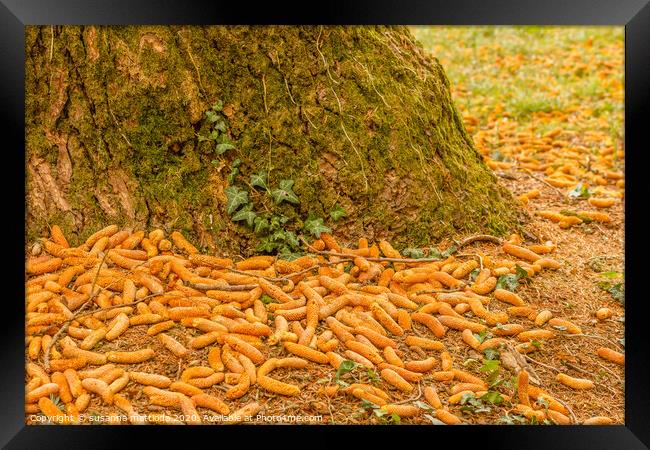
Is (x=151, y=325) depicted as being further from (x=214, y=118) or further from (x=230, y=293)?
(x=214, y=118)

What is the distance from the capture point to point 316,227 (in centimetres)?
397

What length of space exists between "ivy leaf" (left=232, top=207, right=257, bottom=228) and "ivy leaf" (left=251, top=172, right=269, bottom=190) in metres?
0.15

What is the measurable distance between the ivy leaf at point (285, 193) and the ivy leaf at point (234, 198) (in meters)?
0.17

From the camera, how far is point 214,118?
155 inches

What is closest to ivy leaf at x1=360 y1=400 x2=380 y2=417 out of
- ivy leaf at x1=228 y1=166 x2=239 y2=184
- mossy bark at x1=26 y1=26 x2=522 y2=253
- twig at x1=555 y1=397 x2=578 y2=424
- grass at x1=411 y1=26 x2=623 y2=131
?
twig at x1=555 y1=397 x2=578 y2=424

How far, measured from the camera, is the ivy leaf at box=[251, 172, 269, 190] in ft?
13.0

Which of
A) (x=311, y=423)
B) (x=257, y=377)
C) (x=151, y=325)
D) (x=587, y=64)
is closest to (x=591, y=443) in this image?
(x=311, y=423)

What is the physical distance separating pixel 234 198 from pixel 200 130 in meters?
0.46

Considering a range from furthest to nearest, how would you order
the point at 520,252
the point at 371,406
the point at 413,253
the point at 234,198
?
the point at 520,252, the point at 413,253, the point at 234,198, the point at 371,406

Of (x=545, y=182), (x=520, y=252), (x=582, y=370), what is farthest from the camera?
(x=545, y=182)

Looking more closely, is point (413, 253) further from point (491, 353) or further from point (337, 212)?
point (491, 353)

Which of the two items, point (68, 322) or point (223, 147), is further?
point (223, 147)

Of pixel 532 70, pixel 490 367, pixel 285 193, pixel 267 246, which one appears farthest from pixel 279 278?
pixel 532 70

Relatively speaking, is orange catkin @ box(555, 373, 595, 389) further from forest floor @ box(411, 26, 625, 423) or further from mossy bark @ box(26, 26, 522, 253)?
mossy bark @ box(26, 26, 522, 253)
